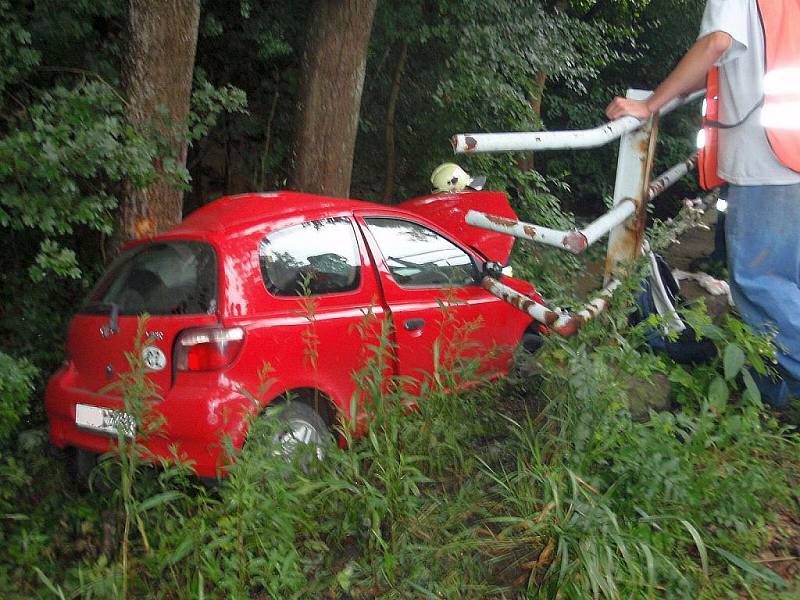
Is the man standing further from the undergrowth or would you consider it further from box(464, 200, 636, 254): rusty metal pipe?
box(464, 200, 636, 254): rusty metal pipe

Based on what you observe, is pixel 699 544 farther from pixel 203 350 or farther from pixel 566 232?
pixel 203 350

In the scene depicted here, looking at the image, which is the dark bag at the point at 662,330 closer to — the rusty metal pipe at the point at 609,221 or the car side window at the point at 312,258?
the rusty metal pipe at the point at 609,221

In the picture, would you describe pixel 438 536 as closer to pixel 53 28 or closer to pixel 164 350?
pixel 164 350

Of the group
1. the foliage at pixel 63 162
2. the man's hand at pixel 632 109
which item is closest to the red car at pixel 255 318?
the foliage at pixel 63 162

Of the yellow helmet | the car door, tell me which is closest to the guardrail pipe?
the car door

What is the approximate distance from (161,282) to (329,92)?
4.09 metres

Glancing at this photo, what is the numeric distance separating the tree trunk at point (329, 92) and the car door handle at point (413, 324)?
137 inches

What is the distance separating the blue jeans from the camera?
3656 mm

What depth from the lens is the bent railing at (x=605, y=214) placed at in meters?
3.59

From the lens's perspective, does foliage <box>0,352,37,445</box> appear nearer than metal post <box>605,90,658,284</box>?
No

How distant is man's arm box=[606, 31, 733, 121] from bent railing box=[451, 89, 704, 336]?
74mm

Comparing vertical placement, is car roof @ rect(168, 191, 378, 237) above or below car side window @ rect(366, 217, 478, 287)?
above

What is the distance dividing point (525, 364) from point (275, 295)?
1293 mm

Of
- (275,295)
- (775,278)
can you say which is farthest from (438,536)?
(775,278)
